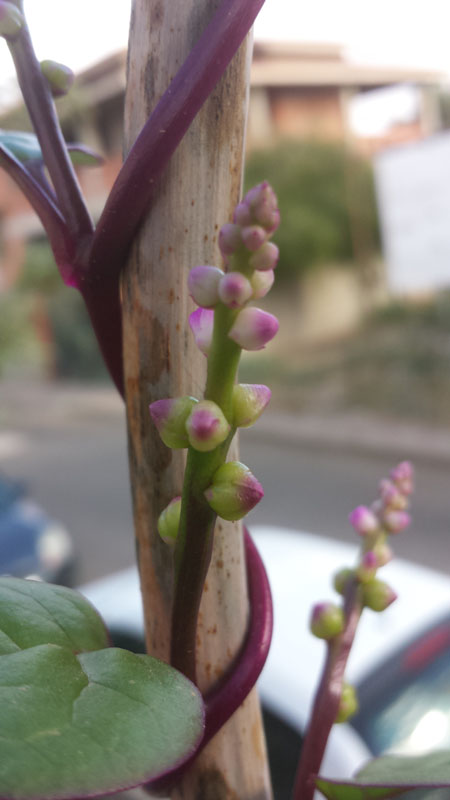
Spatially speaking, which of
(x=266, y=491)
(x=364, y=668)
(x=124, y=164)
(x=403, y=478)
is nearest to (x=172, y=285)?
(x=124, y=164)

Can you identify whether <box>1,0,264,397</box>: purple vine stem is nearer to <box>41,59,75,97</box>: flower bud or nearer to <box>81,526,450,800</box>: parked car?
<box>41,59,75,97</box>: flower bud

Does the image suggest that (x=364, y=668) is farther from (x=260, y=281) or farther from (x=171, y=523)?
(x=260, y=281)

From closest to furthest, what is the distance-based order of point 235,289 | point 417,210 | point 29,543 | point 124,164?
point 235,289
point 124,164
point 29,543
point 417,210

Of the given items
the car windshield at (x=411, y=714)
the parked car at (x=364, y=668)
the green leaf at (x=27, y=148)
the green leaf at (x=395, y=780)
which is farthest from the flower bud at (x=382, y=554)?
the car windshield at (x=411, y=714)

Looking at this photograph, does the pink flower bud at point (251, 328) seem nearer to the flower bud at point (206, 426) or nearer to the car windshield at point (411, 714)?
the flower bud at point (206, 426)

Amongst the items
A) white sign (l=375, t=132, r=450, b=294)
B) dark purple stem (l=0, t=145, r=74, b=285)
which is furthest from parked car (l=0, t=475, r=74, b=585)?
white sign (l=375, t=132, r=450, b=294)

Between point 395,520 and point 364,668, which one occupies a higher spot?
point 395,520

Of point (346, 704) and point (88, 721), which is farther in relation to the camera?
point (346, 704)

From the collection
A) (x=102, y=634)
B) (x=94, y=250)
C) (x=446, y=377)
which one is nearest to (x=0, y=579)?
(x=102, y=634)
